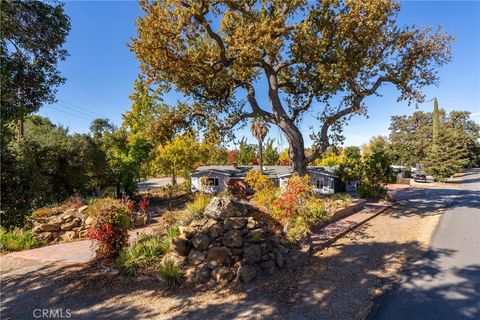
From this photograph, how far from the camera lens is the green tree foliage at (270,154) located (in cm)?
4325

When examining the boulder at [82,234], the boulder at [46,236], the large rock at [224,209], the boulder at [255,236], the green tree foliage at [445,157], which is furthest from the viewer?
the green tree foliage at [445,157]

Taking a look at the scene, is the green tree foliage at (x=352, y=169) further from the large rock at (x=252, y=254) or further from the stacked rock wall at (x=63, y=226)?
the stacked rock wall at (x=63, y=226)

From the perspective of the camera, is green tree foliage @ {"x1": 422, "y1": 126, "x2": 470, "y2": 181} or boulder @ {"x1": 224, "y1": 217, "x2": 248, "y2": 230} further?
green tree foliage @ {"x1": 422, "y1": 126, "x2": 470, "y2": 181}

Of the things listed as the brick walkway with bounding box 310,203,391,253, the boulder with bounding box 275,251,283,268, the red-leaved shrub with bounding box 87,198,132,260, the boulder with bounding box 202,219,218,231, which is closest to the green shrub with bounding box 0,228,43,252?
the red-leaved shrub with bounding box 87,198,132,260

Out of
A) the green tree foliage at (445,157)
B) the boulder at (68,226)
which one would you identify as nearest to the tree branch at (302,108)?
the boulder at (68,226)

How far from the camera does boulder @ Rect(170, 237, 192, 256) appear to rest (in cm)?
742

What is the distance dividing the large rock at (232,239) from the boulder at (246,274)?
687 mm

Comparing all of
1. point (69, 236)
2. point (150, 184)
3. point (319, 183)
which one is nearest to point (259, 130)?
point (319, 183)

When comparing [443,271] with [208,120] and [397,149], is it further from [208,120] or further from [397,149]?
[397,149]

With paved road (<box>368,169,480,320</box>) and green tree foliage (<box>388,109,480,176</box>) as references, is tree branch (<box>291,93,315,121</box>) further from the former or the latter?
green tree foliage (<box>388,109,480,176</box>)

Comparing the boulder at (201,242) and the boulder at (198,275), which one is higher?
the boulder at (201,242)

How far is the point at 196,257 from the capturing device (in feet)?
23.8

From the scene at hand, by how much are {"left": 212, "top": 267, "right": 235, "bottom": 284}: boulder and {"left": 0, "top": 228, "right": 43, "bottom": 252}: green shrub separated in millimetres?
9426

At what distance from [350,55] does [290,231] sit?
9.63m
